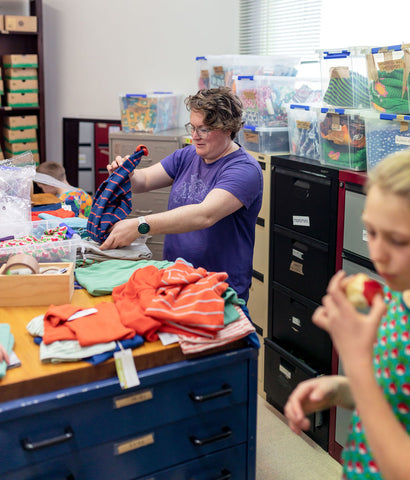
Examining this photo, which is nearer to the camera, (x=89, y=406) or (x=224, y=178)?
(x=89, y=406)

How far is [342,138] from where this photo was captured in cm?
242

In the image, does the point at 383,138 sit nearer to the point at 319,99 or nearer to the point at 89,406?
the point at 319,99

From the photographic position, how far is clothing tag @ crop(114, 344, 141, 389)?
4.55ft

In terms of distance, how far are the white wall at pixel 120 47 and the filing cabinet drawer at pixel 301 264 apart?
2310 millimetres

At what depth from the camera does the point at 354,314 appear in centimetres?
75

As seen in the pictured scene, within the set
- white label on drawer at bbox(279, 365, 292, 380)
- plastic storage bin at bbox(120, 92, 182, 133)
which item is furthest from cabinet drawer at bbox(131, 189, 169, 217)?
white label on drawer at bbox(279, 365, 292, 380)

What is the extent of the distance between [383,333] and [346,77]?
5.86 feet

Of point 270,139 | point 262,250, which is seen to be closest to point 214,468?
point 262,250

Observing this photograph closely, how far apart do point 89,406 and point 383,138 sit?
1.49 m

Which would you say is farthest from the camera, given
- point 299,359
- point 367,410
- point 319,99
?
point 319,99

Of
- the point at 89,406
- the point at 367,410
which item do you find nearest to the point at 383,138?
the point at 89,406

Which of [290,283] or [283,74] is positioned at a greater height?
[283,74]

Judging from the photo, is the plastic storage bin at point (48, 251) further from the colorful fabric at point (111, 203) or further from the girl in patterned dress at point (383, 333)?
the girl in patterned dress at point (383, 333)

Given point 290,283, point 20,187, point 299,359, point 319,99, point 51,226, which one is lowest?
point 299,359
